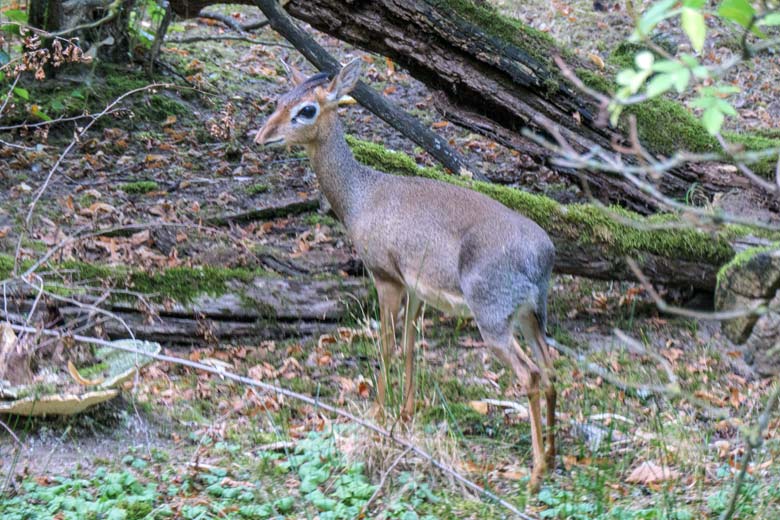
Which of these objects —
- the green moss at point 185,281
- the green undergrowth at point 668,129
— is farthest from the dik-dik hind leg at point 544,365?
the green undergrowth at point 668,129

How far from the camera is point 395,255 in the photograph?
5.81 m

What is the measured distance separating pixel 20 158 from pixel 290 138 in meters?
4.28

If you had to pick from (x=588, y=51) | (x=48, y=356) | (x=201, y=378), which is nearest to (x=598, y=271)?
(x=201, y=378)

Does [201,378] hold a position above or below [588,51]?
below

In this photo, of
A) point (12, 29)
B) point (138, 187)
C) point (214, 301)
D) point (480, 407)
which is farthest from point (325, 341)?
point (12, 29)

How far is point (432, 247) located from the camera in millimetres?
5578

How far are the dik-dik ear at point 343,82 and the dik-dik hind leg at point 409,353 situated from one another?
1.39m

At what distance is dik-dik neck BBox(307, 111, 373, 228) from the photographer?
6.24 m

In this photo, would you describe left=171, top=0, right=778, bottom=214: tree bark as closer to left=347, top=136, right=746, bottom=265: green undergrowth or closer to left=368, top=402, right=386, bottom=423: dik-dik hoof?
left=347, top=136, right=746, bottom=265: green undergrowth

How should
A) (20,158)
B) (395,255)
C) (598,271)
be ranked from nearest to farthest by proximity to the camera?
(395,255), (598,271), (20,158)

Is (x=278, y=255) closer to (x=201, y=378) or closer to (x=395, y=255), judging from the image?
(x=201, y=378)

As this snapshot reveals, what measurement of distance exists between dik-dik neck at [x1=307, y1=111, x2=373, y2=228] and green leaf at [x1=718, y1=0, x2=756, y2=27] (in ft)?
13.3

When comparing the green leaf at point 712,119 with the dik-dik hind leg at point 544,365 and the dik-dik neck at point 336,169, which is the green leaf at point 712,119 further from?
the dik-dik neck at point 336,169

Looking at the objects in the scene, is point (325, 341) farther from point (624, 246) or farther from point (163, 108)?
point (163, 108)
